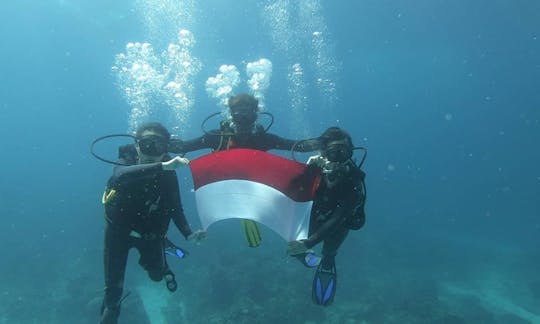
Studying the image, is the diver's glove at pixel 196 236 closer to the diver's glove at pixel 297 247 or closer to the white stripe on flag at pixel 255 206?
the white stripe on flag at pixel 255 206

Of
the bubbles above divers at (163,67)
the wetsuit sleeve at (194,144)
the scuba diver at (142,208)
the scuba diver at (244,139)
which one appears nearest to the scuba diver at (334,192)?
the scuba diver at (244,139)

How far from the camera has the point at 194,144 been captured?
270 inches

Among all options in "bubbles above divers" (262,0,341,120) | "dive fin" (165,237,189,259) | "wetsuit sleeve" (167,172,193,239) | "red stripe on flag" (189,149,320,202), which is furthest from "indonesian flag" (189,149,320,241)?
"bubbles above divers" (262,0,341,120)

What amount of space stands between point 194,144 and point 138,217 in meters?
1.76

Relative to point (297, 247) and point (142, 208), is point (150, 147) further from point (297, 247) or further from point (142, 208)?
point (297, 247)

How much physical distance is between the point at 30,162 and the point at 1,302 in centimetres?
9617

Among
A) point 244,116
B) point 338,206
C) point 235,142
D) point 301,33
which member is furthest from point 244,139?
point 301,33

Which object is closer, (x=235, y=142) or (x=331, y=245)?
(x=331, y=245)

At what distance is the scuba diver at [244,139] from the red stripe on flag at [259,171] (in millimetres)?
469

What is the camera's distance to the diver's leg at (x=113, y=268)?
5.68 meters

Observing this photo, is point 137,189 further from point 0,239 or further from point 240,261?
point 0,239

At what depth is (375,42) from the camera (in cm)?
4116

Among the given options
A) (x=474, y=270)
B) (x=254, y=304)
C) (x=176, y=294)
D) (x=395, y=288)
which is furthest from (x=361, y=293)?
(x=474, y=270)

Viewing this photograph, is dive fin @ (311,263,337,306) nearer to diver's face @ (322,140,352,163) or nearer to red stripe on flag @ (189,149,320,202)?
red stripe on flag @ (189,149,320,202)
